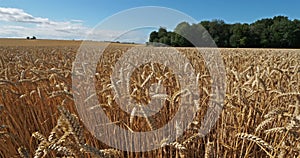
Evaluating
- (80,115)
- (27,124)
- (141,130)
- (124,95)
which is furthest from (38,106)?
(141,130)

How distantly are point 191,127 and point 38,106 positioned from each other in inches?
47.8

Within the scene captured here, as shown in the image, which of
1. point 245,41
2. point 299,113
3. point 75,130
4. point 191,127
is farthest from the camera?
point 245,41

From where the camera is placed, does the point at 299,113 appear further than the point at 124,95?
No

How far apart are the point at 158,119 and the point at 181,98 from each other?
196 mm

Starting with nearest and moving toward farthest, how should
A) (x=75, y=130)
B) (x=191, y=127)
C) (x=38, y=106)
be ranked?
(x=75, y=130) < (x=191, y=127) < (x=38, y=106)

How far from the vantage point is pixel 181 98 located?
148 cm

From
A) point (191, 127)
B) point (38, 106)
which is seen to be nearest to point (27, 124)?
point (38, 106)

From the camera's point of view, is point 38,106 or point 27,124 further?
point 38,106

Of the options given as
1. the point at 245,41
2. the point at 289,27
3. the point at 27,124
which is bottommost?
the point at 27,124

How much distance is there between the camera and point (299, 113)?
0.97m

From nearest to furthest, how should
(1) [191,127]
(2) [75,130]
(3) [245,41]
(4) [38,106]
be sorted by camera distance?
(2) [75,130]
(1) [191,127]
(4) [38,106]
(3) [245,41]

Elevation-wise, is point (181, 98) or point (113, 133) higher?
point (181, 98)

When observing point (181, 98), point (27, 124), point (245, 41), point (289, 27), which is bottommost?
point (27, 124)

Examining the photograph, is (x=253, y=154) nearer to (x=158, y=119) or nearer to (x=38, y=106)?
(x=158, y=119)
